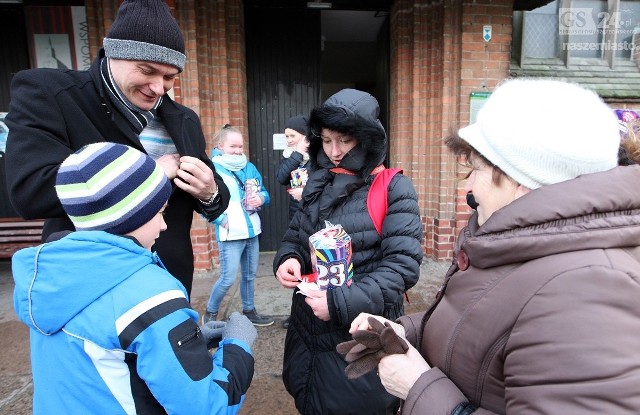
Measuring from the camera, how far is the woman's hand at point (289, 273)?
190cm

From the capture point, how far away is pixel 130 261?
108 centimetres

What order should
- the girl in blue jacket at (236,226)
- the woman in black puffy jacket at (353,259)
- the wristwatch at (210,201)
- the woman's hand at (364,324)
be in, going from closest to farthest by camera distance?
1. the woman's hand at (364,324)
2. the woman in black puffy jacket at (353,259)
3. the wristwatch at (210,201)
4. the girl in blue jacket at (236,226)

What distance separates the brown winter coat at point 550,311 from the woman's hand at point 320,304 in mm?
637

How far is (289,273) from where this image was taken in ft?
6.46

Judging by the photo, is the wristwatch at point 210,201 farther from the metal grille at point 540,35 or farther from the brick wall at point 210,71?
the metal grille at point 540,35

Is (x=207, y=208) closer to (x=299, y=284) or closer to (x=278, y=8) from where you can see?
(x=299, y=284)

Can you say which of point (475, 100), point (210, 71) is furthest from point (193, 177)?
point (475, 100)

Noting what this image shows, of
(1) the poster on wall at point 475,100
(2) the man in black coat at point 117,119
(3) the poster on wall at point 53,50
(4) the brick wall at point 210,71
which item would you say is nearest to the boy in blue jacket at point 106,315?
(2) the man in black coat at point 117,119

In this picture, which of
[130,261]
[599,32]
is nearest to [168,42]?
[130,261]

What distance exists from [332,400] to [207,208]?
1014 millimetres

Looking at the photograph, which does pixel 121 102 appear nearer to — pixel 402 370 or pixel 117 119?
pixel 117 119

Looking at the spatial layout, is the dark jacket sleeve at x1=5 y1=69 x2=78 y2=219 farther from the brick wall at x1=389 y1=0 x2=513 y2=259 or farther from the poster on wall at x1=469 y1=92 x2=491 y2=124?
the poster on wall at x1=469 y1=92 x2=491 y2=124

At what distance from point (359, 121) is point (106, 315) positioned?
50.2 inches

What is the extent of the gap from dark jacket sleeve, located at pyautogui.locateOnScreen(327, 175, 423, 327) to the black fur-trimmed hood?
0.53 ft
